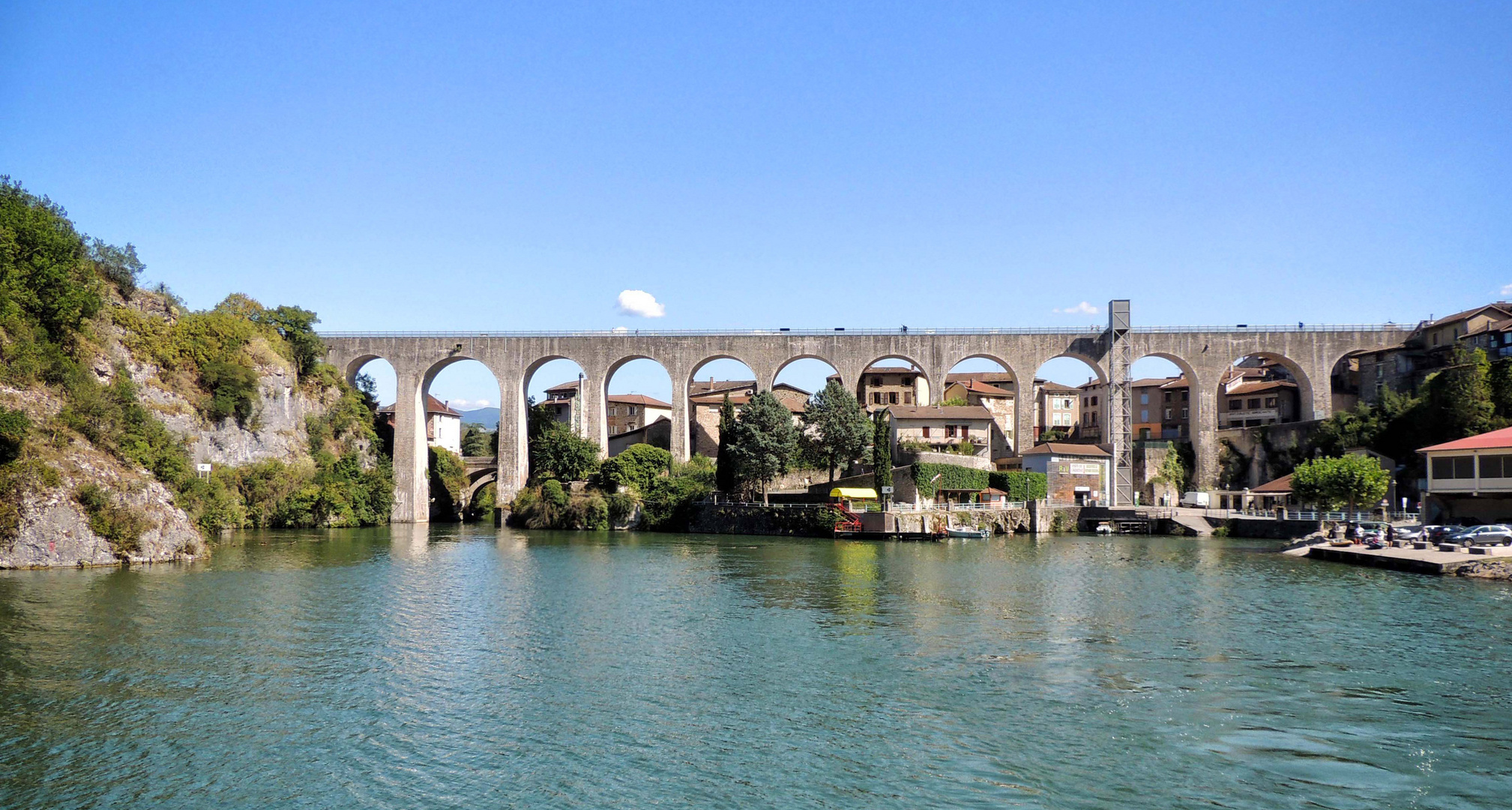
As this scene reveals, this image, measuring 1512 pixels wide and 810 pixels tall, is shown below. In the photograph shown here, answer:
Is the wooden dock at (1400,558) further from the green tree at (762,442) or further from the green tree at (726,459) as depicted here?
the green tree at (726,459)

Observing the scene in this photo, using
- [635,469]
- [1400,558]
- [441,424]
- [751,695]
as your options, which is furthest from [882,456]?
[441,424]

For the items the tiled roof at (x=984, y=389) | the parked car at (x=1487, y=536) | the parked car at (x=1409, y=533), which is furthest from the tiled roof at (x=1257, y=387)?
the parked car at (x=1487, y=536)

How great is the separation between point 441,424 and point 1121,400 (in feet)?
186

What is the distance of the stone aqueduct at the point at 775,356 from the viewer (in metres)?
58.9

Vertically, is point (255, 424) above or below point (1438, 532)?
above

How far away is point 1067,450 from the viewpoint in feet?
179

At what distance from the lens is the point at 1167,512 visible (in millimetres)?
51188

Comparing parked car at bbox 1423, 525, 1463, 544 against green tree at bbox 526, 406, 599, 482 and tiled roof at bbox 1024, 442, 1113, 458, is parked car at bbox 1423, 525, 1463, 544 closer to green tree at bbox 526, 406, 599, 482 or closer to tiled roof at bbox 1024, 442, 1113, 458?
tiled roof at bbox 1024, 442, 1113, 458

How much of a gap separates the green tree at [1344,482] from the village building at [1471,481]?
2018 millimetres

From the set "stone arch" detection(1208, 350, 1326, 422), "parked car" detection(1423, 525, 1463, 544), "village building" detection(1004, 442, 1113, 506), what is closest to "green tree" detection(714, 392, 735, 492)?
"village building" detection(1004, 442, 1113, 506)

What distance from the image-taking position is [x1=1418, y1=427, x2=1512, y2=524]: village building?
1505 inches

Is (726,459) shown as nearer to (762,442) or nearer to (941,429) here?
(762,442)

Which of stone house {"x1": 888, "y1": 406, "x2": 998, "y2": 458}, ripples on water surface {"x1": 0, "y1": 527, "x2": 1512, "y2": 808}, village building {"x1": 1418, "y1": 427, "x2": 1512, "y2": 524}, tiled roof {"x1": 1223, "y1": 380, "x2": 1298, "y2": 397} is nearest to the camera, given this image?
ripples on water surface {"x1": 0, "y1": 527, "x2": 1512, "y2": 808}

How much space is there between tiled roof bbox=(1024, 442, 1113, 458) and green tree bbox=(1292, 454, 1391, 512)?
12.9 metres
